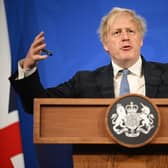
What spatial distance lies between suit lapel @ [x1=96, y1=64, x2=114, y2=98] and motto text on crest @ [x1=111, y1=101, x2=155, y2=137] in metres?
0.33

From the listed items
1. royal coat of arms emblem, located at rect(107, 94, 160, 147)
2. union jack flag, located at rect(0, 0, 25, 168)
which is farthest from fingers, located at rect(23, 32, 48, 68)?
union jack flag, located at rect(0, 0, 25, 168)

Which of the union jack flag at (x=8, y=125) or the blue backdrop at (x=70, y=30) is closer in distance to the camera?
the union jack flag at (x=8, y=125)

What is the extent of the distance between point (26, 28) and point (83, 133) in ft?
3.40

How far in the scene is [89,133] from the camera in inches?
38.6

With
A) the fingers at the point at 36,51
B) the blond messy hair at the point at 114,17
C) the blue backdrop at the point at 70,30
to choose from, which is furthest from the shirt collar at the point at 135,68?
the blue backdrop at the point at 70,30

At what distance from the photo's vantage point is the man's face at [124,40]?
143cm

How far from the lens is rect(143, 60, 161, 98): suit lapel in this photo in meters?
1.29

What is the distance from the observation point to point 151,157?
1.00 m

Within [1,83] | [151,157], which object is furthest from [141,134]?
[1,83]

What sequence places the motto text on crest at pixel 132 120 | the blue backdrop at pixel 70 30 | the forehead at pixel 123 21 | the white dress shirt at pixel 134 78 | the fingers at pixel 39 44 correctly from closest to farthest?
1. the motto text on crest at pixel 132 120
2. the fingers at pixel 39 44
3. the white dress shirt at pixel 134 78
4. the forehead at pixel 123 21
5. the blue backdrop at pixel 70 30

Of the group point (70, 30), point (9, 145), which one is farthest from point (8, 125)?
point (70, 30)

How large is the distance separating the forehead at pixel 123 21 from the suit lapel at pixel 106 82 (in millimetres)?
155

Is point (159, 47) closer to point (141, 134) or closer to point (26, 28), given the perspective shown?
point (26, 28)

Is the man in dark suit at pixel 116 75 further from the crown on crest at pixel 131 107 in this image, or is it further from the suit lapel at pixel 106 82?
the crown on crest at pixel 131 107
